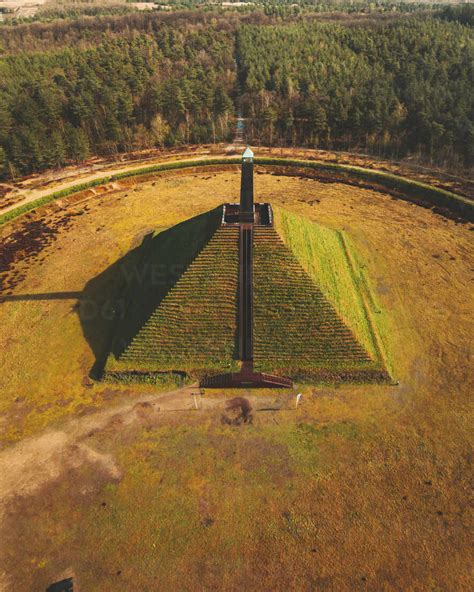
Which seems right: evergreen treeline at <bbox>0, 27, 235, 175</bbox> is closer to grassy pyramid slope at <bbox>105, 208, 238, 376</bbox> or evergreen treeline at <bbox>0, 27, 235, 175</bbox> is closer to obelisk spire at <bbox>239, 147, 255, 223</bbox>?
grassy pyramid slope at <bbox>105, 208, 238, 376</bbox>

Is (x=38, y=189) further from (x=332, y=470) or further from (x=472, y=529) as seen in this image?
(x=472, y=529)

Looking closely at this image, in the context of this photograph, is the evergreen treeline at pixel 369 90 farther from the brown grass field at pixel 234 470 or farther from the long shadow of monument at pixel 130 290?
the long shadow of monument at pixel 130 290

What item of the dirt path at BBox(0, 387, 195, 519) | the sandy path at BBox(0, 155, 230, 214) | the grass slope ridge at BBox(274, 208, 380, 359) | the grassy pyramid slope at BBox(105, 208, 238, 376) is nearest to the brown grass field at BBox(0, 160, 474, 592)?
the dirt path at BBox(0, 387, 195, 519)

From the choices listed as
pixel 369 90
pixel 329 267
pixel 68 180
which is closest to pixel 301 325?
pixel 329 267

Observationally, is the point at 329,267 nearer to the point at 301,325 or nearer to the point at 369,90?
the point at 301,325

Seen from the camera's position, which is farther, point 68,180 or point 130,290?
point 68,180
